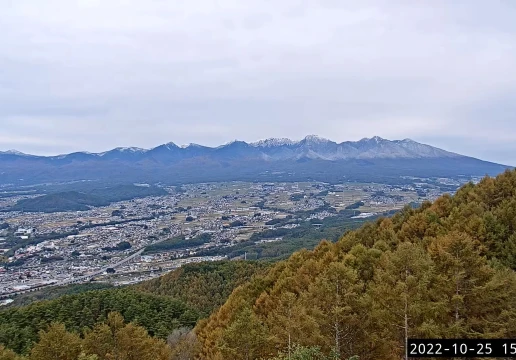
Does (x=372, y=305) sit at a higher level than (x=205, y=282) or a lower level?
higher

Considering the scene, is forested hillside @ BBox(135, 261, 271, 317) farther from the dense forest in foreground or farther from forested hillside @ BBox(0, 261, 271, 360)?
the dense forest in foreground

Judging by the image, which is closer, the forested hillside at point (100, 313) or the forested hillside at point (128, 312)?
the forested hillside at point (128, 312)

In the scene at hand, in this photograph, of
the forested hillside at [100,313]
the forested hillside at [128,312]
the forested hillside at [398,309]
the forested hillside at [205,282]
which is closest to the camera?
the forested hillside at [398,309]

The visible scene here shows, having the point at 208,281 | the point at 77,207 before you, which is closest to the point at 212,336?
the point at 208,281

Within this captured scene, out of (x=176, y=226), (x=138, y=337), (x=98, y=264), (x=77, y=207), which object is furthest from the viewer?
(x=77, y=207)

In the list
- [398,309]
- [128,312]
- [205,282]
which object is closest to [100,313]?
[128,312]

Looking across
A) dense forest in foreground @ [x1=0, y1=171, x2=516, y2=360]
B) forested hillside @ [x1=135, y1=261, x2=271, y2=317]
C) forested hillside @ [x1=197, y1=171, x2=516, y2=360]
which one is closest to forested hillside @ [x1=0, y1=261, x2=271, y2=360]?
forested hillside @ [x1=135, y1=261, x2=271, y2=317]

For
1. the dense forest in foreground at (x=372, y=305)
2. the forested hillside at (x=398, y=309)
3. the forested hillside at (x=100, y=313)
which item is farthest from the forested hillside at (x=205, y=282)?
the forested hillside at (x=398, y=309)

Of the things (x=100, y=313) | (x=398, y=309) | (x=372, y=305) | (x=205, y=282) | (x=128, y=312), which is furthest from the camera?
(x=205, y=282)

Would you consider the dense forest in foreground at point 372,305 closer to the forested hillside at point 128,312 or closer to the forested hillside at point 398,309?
the forested hillside at point 398,309

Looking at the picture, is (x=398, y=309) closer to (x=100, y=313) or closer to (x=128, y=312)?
(x=128, y=312)

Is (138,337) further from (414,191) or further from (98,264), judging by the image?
(414,191)
